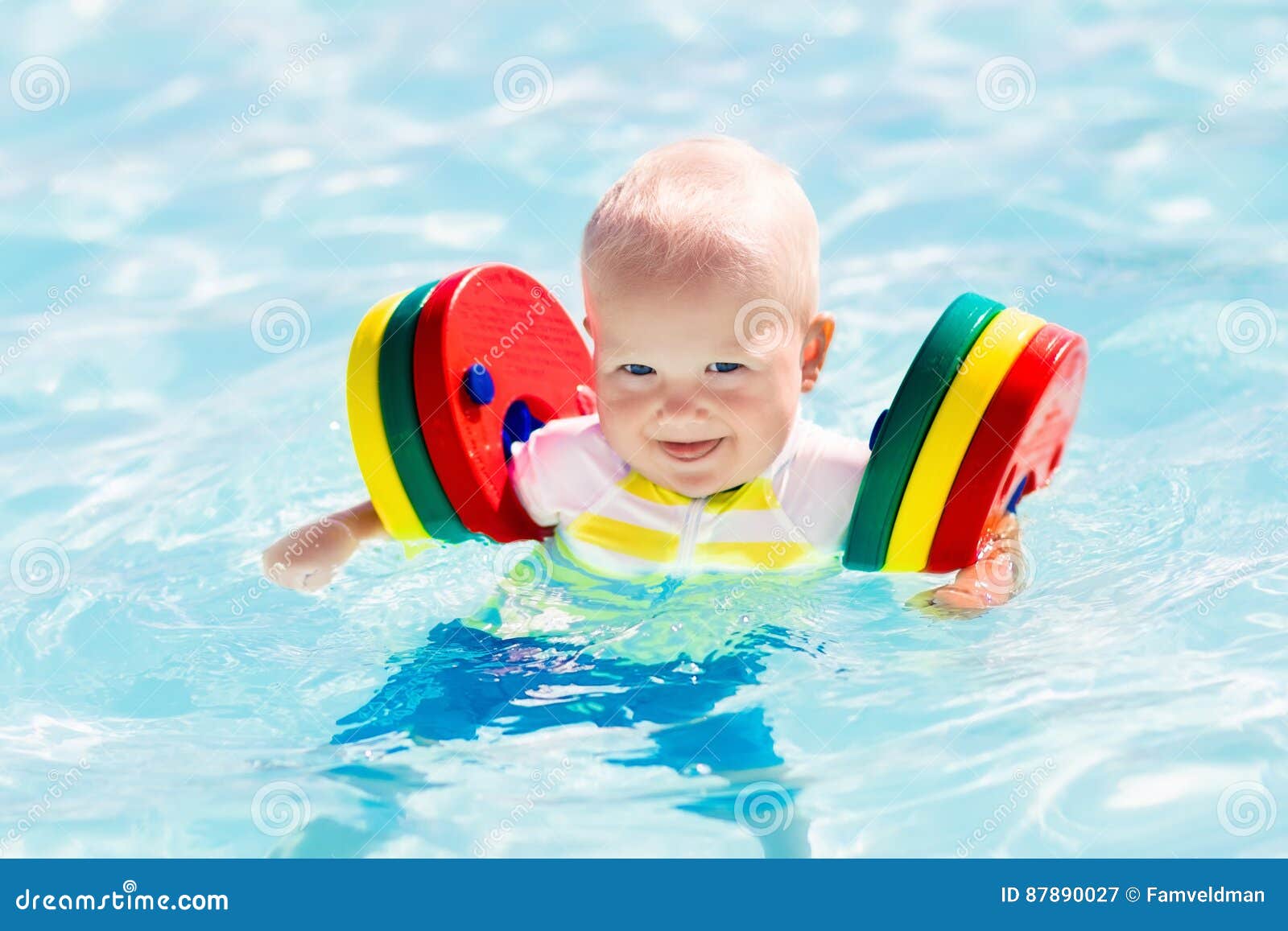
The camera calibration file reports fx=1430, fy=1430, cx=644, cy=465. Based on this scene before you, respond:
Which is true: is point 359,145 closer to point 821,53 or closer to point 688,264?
point 821,53

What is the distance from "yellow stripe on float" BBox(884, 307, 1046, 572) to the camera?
3307mm

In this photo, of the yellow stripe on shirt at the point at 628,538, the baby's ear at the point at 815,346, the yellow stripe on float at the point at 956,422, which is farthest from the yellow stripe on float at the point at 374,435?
the yellow stripe on float at the point at 956,422

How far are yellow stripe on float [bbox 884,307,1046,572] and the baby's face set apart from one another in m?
0.35

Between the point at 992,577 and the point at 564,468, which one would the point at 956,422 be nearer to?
the point at 992,577

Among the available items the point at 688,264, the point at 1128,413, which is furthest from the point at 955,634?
the point at 1128,413

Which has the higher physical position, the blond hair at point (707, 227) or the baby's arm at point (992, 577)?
the blond hair at point (707, 227)

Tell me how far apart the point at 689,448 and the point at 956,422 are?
24.6 inches

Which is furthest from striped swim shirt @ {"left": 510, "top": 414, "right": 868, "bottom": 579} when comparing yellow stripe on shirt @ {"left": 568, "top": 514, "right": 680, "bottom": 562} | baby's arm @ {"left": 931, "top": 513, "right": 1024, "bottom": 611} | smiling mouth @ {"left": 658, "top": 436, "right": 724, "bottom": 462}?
baby's arm @ {"left": 931, "top": 513, "right": 1024, "bottom": 611}

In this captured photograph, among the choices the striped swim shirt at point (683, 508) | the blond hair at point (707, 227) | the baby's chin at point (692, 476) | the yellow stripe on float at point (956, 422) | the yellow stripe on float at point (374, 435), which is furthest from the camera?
the yellow stripe on float at point (374, 435)

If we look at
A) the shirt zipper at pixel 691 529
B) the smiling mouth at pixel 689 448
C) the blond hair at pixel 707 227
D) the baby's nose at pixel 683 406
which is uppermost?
the blond hair at pixel 707 227

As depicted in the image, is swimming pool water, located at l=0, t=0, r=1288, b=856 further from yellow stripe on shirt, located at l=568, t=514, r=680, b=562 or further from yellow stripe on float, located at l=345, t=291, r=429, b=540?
yellow stripe on float, located at l=345, t=291, r=429, b=540

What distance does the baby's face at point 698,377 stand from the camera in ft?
10.6

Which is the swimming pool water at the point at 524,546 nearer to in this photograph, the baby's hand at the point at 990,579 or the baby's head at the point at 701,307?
the baby's hand at the point at 990,579

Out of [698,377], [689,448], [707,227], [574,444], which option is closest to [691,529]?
[689,448]
